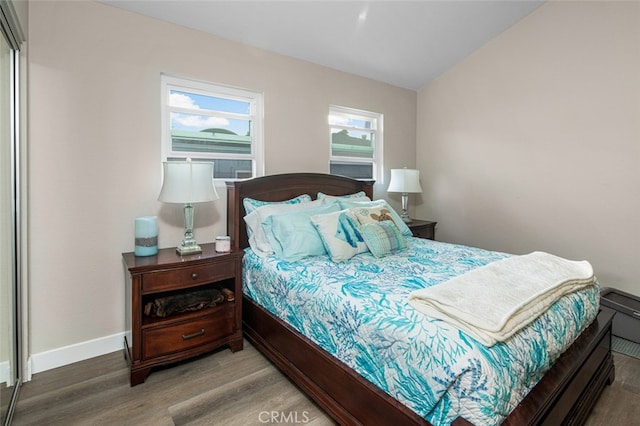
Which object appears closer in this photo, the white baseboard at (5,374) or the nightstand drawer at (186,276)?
the white baseboard at (5,374)

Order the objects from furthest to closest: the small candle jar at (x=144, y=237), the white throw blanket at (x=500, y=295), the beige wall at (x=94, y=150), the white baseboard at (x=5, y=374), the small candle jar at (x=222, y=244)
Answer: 1. the small candle jar at (x=222, y=244)
2. the small candle jar at (x=144, y=237)
3. the beige wall at (x=94, y=150)
4. the white baseboard at (x=5, y=374)
5. the white throw blanket at (x=500, y=295)

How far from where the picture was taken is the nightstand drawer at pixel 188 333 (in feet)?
6.77

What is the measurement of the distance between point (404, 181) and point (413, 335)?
2.74 meters

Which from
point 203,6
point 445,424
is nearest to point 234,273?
point 445,424

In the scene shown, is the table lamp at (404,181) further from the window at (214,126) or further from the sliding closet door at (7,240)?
the sliding closet door at (7,240)

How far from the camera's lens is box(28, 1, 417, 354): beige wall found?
2.12 m

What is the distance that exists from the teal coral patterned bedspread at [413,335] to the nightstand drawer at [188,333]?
1.14 feet

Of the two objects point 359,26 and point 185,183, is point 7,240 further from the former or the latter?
point 359,26

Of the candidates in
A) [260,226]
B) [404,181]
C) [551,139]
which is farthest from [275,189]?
[551,139]

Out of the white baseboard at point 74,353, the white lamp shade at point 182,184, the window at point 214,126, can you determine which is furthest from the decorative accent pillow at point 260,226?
the white baseboard at point 74,353

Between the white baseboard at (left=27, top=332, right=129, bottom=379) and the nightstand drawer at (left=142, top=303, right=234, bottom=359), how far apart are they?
0.33 m

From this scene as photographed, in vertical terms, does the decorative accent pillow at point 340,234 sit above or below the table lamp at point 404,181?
below

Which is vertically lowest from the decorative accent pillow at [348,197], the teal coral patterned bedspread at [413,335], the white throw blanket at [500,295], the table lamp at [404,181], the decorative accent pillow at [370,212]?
the teal coral patterned bedspread at [413,335]

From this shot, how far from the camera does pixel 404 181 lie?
3783mm
